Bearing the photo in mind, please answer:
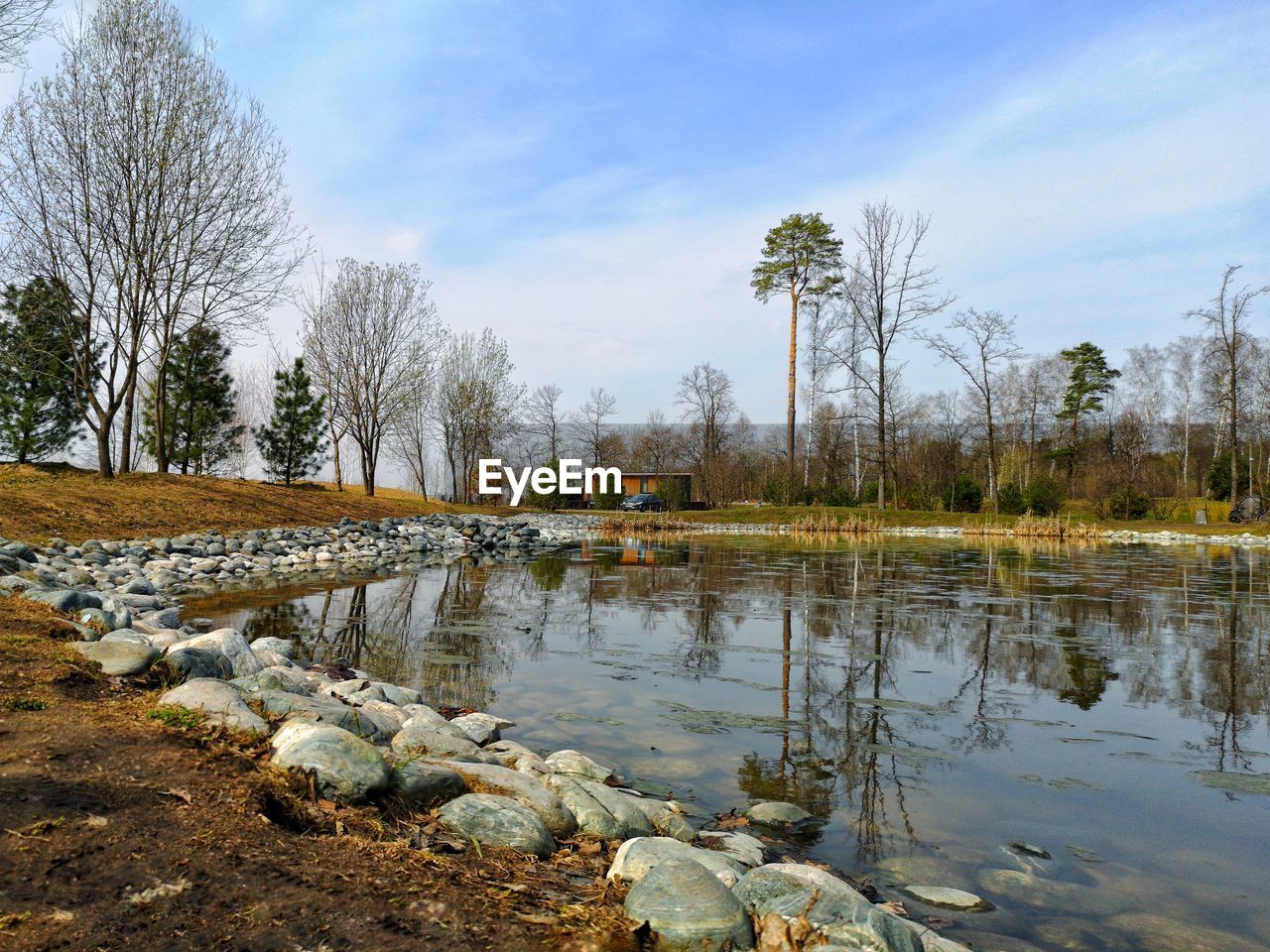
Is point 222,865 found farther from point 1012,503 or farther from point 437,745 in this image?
point 1012,503

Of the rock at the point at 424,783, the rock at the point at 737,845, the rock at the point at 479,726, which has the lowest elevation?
the rock at the point at 737,845

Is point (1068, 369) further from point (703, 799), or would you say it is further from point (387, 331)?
point (703, 799)

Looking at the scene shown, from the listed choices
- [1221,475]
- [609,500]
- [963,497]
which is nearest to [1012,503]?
[963,497]

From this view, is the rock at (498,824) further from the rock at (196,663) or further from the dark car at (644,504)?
the dark car at (644,504)

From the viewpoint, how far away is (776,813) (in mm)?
3230

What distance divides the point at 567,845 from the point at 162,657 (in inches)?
102

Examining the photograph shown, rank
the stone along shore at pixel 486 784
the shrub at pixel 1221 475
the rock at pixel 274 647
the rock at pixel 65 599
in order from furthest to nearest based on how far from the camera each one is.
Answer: the shrub at pixel 1221 475 → the rock at pixel 274 647 → the rock at pixel 65 599 → the stone along shore at pixel 486 784

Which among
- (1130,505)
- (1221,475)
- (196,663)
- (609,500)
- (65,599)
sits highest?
(1221,475)

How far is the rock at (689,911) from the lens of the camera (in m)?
2.05

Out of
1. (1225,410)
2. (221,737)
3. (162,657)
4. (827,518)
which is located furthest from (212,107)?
(1225,410)

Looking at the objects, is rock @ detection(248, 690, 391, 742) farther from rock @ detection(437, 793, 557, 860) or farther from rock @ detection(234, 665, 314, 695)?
rock @ detection(437, 793, 557, 860)

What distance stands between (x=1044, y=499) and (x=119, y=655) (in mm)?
32457

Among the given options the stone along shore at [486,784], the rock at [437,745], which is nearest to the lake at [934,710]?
the stone along shore at [486,784]

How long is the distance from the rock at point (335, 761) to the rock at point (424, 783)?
0.07m
